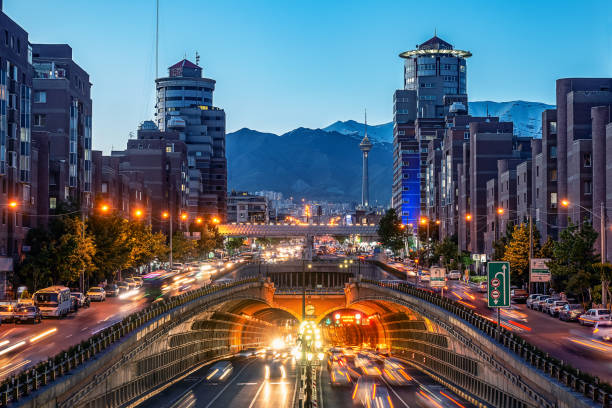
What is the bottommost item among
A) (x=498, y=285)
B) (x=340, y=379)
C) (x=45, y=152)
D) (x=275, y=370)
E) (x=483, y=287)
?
(x=275, y=370)

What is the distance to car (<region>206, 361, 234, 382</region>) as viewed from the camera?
260 feet

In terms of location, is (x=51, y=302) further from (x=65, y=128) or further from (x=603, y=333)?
(x=65, y=128)

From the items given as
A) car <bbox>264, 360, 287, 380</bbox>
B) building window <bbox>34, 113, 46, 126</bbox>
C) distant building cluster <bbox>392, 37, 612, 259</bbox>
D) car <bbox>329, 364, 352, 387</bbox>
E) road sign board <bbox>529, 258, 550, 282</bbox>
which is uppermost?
building window <bbox>34, 113, 46, 126</bbox>

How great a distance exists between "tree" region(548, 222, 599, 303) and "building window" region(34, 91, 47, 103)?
219 feet

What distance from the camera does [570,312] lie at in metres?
71.9

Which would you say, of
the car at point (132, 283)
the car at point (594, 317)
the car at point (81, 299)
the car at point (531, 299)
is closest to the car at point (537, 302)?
the car at point (531, 299)

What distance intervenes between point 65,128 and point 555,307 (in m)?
66.2

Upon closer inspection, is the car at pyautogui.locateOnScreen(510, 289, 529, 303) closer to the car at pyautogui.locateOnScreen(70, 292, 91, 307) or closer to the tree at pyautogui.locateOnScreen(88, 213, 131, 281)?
the car at pyautogui.locateOnScreen(70, 292, 91, 307)

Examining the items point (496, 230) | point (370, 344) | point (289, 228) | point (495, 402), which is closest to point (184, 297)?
point (495, 402)

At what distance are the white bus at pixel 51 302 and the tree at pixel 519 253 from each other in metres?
51.2

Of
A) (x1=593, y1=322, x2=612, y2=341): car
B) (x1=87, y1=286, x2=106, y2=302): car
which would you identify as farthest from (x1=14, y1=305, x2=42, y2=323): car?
(x1=593, y1=322, x2=612, y2=341): car

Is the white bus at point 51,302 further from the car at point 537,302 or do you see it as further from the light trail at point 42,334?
the car at point 537,302

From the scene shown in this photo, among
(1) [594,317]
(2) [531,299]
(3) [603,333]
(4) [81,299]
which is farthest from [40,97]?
(3) [603,333]

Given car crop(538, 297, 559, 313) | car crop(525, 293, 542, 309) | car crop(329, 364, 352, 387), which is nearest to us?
car crop(329, 364, 352, 387)
